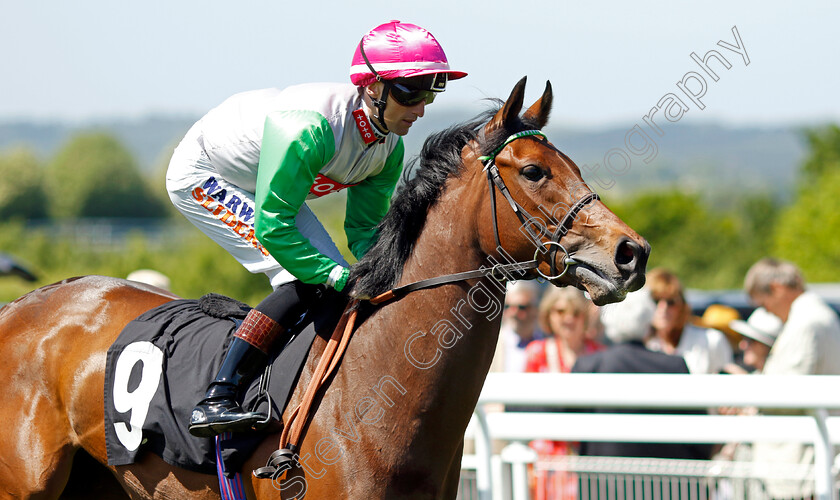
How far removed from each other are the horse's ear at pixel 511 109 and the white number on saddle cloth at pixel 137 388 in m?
1.48

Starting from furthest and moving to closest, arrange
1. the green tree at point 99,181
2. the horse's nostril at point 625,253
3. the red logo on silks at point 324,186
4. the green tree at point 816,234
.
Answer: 1. the green tree at point 99,181
2. the green tree at point 816,234
3. the red logo on silks at point 324,186
4. the horse's nostril at point 625,253

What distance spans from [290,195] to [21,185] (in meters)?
74.0

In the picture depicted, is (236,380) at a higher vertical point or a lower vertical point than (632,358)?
higher

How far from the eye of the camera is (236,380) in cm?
292

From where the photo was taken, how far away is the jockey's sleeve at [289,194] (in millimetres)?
2840

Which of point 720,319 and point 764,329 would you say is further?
point 720,319

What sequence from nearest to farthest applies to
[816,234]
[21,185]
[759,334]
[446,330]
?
[446,330] → [759,334] → [816,234] → [21,185]

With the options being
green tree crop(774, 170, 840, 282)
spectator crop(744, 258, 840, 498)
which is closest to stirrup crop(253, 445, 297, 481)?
spectator crop(744, 258, 840, 498)

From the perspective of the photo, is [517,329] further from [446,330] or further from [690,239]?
[690,239]

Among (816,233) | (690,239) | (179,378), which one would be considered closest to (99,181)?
(690,239)

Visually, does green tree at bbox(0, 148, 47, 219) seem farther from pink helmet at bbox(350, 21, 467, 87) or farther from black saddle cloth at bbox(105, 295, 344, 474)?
pink helmet at bbox(350, 21, 467, 87)

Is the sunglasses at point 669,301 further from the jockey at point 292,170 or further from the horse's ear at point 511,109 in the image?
the horse's ear at point 511,109

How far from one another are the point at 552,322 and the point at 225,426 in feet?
11.0

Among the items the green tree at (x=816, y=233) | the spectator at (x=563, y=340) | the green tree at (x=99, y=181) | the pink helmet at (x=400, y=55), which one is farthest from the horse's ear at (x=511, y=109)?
the green tree at (x=99, y=181)
